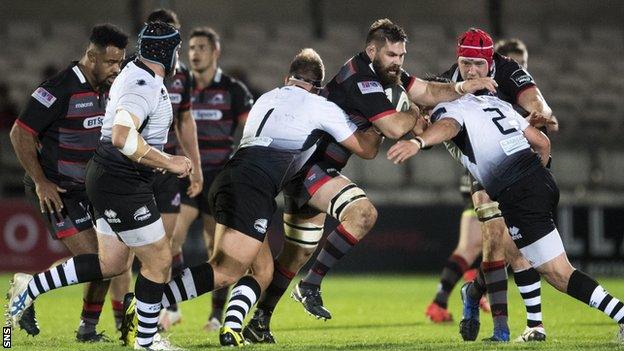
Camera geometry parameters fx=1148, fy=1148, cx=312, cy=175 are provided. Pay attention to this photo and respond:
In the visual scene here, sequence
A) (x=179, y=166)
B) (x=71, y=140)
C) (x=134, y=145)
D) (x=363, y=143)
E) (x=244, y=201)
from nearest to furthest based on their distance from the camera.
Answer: (x=134, y=145), (x=179, y=166), (x=244, y=201), (x=363, y=143), (x=71, y=140)

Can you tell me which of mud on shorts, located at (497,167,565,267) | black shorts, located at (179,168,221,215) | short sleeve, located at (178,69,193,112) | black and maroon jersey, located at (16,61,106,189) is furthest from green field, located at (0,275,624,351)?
short sleeve, located at (178,69,193,112)

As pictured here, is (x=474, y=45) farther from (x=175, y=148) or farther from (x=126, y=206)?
(x=175, y=148)

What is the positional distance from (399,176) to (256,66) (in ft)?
12.2

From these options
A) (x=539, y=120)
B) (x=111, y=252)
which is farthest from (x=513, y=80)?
(x=111, y=252)

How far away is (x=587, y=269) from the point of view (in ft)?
53.7

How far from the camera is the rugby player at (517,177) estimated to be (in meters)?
8.12

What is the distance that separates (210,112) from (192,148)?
146 centimetres

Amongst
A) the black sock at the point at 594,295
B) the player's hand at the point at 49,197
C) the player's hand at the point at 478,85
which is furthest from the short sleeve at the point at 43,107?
the black sock at the point at 594,295

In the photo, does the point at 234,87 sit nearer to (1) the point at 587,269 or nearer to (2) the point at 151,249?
(2) the point at 151,249

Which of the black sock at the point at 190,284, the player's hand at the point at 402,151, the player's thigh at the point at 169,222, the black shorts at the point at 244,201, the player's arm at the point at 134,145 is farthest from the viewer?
the player's thigh at the point at 169,222

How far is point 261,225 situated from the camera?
7.95m

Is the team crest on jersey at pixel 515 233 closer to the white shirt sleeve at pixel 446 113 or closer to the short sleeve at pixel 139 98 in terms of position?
the white shirt sleeve at pixel 446 113

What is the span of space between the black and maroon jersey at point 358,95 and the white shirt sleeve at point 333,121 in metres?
0.32

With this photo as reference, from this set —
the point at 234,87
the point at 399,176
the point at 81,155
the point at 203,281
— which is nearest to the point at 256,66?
the point at 399,176
